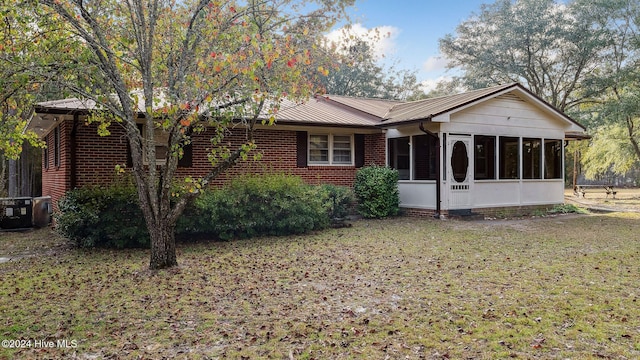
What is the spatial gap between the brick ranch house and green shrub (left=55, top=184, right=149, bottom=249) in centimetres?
294

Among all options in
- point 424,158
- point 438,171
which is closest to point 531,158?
point 424,158

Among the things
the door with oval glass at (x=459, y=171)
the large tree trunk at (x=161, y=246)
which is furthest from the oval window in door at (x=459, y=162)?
the large tree trunk at (x=161, y=246)

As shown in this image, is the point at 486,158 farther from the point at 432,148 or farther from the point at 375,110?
the point at 375,110

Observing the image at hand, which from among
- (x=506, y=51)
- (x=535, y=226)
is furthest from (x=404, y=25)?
(x=506, y=51)

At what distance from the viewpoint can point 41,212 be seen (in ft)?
42.7

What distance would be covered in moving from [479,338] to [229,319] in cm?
245

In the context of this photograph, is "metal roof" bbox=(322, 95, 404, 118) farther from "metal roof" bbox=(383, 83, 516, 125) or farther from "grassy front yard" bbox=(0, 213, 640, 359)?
"grassy front yard" bbox=(0, 213, 640, 359)

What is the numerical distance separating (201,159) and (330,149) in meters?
4.05

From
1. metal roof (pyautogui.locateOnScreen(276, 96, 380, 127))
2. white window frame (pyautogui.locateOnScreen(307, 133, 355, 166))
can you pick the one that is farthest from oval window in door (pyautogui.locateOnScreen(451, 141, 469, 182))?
white window frame (pyautogui.locateOnScreen(307, 133, 355, 166))

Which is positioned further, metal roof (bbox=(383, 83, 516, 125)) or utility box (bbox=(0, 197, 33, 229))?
metal roof (bbox=(383, 83, 516, 125))

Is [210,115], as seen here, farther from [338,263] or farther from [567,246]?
[567,246]

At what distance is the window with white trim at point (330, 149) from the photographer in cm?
1379

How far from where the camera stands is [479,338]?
3.97 meters

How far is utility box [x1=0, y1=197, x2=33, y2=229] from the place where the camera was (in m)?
12.2
